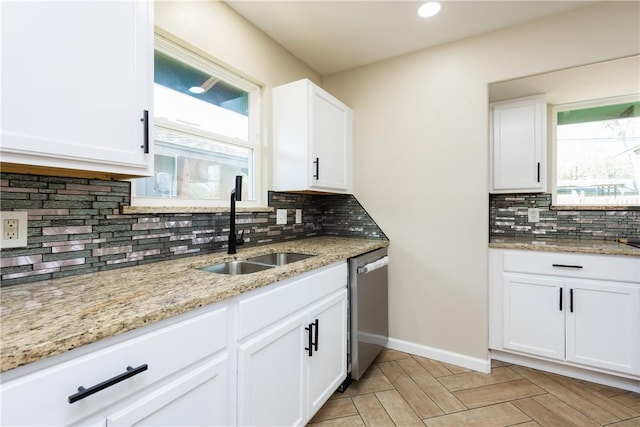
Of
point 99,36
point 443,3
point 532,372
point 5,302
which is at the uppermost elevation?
point 443,3

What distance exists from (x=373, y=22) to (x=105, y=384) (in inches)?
92.0

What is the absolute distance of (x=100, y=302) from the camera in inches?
33.2

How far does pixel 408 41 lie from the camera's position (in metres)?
2.23

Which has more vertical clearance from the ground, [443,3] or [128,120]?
[443,3]

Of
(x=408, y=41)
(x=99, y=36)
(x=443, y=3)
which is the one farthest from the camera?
(x=408, y=41)

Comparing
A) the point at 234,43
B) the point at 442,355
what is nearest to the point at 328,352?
the point at 442,355

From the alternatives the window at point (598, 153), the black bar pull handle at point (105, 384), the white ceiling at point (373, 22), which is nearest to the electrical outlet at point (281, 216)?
the white ceiling at point (373, 22)

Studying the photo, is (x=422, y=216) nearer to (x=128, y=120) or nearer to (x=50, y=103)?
(x=128, y=120)

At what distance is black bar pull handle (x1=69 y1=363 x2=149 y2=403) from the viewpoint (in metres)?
0.63

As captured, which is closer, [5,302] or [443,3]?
[5,302]

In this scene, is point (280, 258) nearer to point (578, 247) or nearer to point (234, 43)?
point (234, 43)

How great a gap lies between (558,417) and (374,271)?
1.29 meters

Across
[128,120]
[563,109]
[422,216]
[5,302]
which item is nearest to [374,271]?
[422,216]

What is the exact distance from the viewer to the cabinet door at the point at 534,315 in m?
2.00
